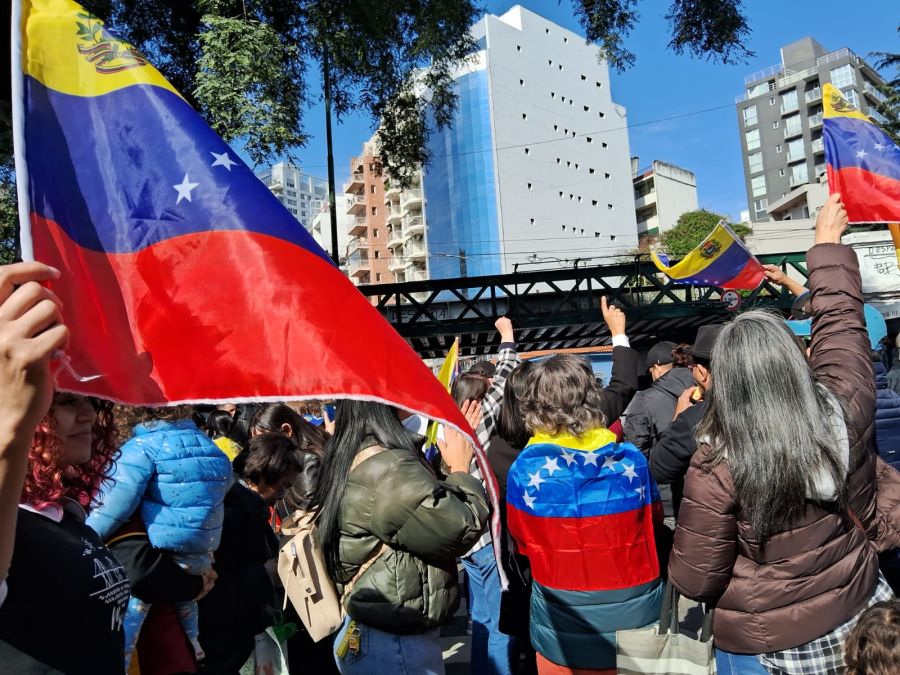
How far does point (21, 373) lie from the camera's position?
107cm

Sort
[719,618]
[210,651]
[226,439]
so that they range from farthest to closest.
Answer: [226,439]
[210,651]
[719,618]

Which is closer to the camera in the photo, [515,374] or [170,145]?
[170,145]

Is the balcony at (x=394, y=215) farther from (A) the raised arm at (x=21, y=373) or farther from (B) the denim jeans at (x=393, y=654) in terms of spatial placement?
(A) the raised arm at (x=21, y=373)

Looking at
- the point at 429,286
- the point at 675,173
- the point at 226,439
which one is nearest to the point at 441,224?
the point at 675,173

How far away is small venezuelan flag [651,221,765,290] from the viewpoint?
7.96m

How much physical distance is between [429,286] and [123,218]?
1477 cm

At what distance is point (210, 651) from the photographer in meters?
2.89

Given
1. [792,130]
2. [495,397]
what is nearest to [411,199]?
[792,130]

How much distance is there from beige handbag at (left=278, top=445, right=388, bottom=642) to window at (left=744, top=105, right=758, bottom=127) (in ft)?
334

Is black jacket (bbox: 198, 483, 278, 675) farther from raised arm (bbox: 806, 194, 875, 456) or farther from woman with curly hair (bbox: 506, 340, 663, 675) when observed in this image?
raised arm (bbox: 806, 194, 875, 456)

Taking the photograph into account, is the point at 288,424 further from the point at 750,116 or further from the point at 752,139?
the point at 750,116

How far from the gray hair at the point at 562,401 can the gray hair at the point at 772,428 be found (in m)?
0.83

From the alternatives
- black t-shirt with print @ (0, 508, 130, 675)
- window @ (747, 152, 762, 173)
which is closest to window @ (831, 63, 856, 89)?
window @ (747, 152, 762, 173)

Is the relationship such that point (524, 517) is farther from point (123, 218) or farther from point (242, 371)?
point (123, 218)
